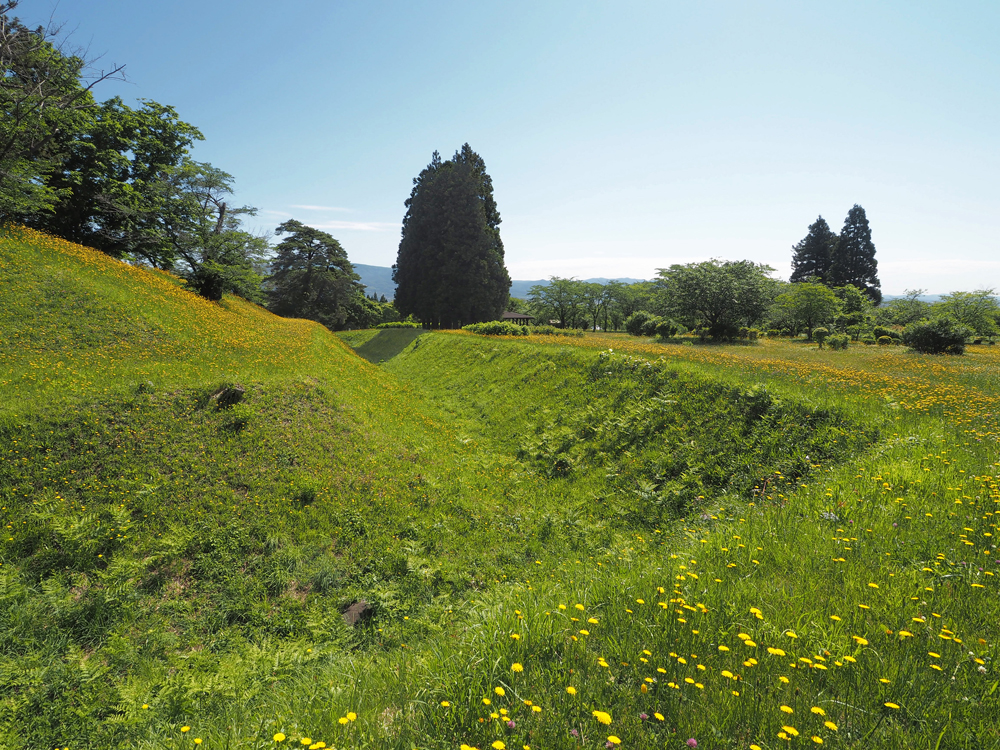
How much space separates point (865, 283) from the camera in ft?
231

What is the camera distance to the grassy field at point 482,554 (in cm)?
310

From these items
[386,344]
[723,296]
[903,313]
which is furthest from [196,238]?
[903,313]

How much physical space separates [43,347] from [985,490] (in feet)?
71.2

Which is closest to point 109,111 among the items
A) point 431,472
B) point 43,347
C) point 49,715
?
point 43,347

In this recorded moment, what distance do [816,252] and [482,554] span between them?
99.2m

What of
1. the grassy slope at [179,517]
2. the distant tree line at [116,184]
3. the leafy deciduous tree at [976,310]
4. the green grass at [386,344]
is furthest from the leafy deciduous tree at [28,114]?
the leafy deciduous tree at [976,310]

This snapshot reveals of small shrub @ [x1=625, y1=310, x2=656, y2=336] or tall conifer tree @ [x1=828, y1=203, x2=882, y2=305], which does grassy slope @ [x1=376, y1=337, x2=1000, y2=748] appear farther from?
tall conifer tree @ [x1=828, y1=203, x2=882, y2=305]

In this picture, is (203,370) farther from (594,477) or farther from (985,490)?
(985,490)

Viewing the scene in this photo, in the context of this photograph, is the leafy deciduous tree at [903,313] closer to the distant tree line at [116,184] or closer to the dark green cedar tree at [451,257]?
the dark green cedar tree at [451,257]

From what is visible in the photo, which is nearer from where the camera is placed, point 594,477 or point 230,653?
point 230,653

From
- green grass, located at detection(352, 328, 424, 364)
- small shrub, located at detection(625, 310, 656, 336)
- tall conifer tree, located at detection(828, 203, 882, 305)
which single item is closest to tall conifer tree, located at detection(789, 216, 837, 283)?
tall conifer tree, located at detection(828, 203, 882, 305)

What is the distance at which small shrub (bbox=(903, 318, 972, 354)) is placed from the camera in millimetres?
24984

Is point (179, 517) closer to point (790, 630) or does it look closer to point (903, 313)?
point (790, 630)

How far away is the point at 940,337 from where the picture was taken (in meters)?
25.6
